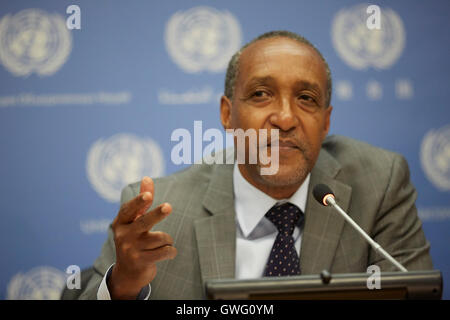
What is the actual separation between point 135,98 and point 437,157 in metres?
1.78

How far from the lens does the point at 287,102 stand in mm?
1715

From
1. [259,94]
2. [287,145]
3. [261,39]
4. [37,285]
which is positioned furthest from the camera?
[37,285]

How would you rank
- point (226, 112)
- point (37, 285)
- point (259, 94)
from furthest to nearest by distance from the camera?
point (37, 285)
point (226, 112)
point (259, 94)

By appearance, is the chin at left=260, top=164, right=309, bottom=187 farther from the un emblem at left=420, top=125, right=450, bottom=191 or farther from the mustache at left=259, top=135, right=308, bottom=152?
the un emblem at left=420, top=125, right=450, bottom=191

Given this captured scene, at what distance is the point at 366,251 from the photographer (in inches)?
68.0

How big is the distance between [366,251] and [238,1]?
1591 millimetres

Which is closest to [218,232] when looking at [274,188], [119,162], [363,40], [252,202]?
[252,202]

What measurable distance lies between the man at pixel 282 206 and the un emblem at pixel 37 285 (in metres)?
0.84

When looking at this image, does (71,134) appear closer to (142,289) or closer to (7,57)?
(7,57)

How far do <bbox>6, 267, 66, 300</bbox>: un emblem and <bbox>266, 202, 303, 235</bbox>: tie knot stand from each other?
1388 millimetres

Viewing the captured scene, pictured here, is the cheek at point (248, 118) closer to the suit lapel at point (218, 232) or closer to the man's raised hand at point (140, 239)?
the suit lapel at point (218, 232)

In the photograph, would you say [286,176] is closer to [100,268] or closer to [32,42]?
[100,268]

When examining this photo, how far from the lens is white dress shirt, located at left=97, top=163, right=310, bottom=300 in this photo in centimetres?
173
